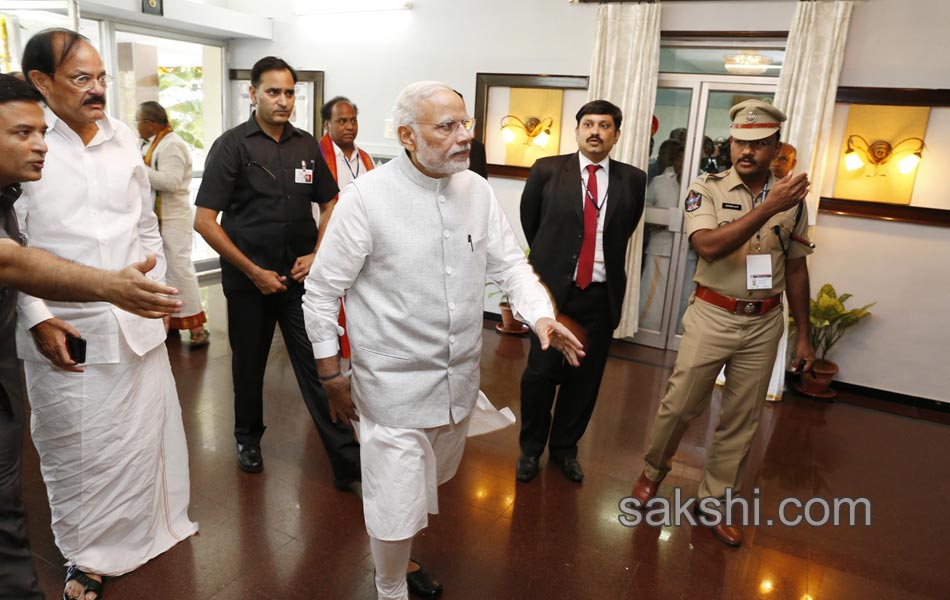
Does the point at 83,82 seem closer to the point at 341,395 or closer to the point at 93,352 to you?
the point at 93,352

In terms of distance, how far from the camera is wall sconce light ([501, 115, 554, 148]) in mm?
6109

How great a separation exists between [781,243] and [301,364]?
7.37 feet

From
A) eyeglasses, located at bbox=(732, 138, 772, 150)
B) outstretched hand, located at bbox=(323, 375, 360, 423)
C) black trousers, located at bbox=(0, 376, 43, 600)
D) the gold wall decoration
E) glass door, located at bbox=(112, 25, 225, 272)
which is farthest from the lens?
glass door, located at bbox=(112, 25, 225, 272)

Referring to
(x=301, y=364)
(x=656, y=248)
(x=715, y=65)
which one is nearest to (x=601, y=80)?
(x=715, y=65)

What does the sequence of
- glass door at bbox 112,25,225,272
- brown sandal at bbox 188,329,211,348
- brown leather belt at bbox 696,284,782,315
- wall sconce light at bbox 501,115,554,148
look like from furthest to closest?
glass door at bbox 112,25,225,272 < wall sconce light at bbox 501,115,554,148 < brown sandal at bbox 188,329,211,348 < brown leather belt at bbox 696,284,782,315

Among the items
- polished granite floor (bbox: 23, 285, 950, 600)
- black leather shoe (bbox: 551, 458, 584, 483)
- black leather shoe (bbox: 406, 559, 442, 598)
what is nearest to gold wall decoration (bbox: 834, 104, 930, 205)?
polished granite floor (bbox: 23, 285, 950, 600)

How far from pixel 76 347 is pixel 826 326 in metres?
5.00

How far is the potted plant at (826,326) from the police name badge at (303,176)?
12.4ft

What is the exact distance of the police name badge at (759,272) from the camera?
109 inches

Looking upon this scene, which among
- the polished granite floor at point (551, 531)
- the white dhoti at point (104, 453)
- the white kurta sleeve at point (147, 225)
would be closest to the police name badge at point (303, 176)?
the white kurta sleeve at point (147, 225)

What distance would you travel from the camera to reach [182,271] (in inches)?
199

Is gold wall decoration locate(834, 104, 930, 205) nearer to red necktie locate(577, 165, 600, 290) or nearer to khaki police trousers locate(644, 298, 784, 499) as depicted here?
khaki police trousers locate(644, 298, 784, 499)

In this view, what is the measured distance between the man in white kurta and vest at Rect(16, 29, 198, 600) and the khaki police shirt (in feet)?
7.27

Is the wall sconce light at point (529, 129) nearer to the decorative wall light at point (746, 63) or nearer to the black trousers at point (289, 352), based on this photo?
the decorative wall light at point (746, 63)
